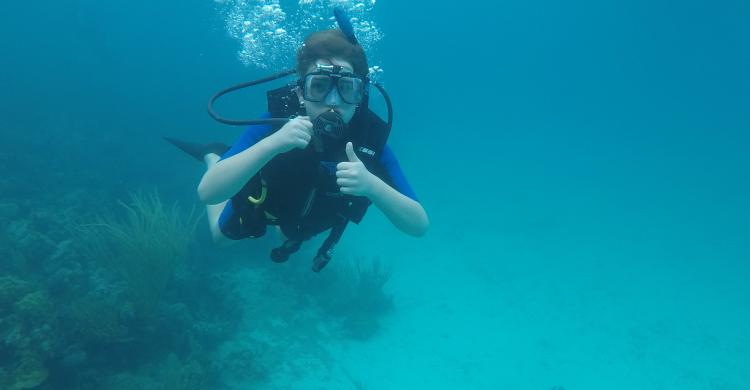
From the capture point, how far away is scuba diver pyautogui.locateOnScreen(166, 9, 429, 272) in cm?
229

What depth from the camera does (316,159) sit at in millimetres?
2744

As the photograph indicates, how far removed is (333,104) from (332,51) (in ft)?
1.45

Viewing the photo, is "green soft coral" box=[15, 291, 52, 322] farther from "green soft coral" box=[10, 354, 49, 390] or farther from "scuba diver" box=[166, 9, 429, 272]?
"scuba diver" box=[166, 9, 429, 272]

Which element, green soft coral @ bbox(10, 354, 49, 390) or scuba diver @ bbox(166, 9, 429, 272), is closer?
scuba diver @ bbox(166, 9, 429, 272)

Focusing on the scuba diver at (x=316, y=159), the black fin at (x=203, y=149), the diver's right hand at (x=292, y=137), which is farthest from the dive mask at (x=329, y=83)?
the black fin at (x=203, y=149)

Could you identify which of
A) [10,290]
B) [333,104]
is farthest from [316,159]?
[10,290]

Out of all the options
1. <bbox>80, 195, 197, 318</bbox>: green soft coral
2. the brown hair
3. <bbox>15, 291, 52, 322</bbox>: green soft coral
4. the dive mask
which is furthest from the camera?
<bbox>80, 195, 197, 318</bbox>: green soft coral

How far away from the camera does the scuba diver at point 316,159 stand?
229cm

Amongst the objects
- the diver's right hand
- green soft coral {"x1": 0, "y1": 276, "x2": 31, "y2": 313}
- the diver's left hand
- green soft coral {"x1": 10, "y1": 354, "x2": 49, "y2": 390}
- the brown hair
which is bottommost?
→ green soft coral {"x1": 10, "y1": 354, "x2": 49, "y2": 390}

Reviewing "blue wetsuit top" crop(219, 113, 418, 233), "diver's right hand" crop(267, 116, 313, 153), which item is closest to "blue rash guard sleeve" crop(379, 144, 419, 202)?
"blue wetsuit top" crop(219, 113, 418, 233)

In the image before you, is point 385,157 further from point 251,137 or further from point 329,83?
point 251,137

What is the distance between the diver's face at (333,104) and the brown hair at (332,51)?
0.05 m

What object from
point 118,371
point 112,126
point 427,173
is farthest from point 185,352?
point 427,173

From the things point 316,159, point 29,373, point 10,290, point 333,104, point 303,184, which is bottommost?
point 29,373
